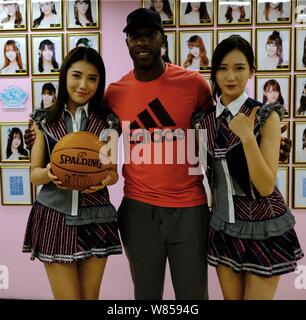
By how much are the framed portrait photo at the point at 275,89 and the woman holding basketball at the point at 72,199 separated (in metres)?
0.54

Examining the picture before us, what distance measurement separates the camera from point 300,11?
1.33m

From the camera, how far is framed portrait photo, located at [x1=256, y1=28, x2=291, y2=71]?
4.36 feet

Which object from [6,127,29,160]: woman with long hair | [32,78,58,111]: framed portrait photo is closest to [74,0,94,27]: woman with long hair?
[32,78,58,111]: framed portrait photo

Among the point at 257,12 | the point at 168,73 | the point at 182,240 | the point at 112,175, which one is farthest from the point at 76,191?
the point at 257,12

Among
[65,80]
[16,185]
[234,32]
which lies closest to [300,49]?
[234,32]

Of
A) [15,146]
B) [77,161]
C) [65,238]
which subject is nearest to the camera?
[77,161]

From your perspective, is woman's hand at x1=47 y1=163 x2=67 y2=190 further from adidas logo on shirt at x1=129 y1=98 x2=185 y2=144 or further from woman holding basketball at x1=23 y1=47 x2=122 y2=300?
adidas logo on shirt at x1=129 y1=98 x2=185 y2=144

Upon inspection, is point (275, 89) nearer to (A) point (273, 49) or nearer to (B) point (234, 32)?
(A) point (273, 49)

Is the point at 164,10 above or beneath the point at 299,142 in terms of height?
above

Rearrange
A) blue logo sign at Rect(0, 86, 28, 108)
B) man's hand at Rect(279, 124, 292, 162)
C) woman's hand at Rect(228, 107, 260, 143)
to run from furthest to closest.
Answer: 1. blue logo sign at Rect(0, 86, 28, 108)
2. man's hand at Rect(279, 124, 292, 162)
3. woman's hand at Rect(228, 107, 260, 143)

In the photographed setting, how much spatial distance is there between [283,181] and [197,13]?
68cm

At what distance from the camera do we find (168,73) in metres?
1.33

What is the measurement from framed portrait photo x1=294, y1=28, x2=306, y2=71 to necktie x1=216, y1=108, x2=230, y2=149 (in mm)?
329
